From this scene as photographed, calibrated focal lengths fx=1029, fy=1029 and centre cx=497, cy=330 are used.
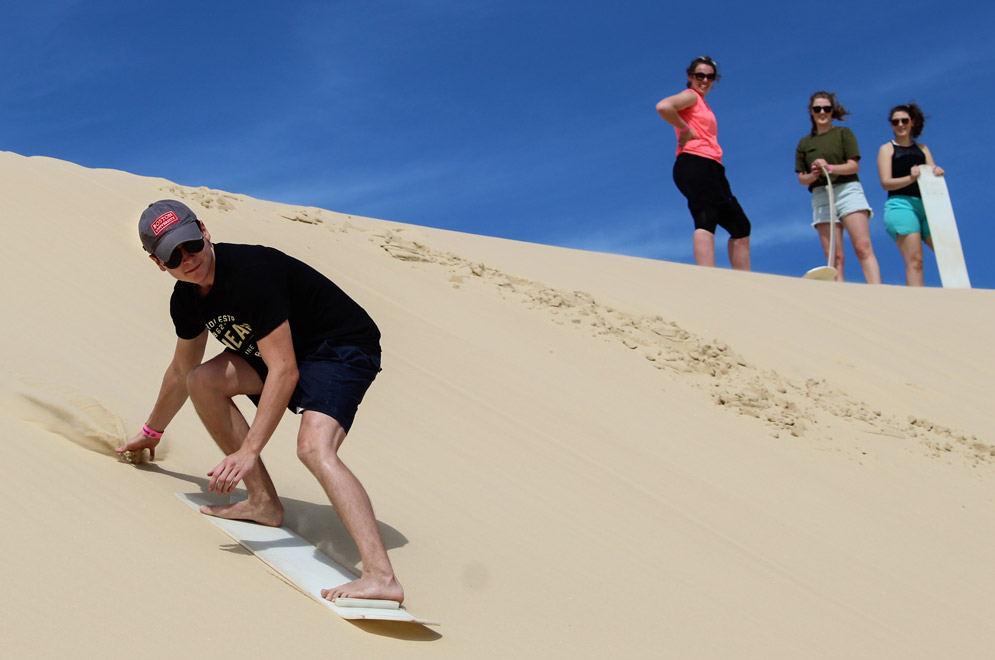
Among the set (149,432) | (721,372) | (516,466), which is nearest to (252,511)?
(149,432)

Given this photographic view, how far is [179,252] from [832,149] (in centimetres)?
693

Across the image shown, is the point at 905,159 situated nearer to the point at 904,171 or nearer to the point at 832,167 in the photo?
the point at 904,171

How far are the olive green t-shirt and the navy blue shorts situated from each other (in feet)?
21.2

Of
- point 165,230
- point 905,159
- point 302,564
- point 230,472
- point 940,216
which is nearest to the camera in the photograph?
point 230,472

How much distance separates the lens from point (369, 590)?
2.85 m

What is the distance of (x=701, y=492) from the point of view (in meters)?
4.82

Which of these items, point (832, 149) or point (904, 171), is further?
point (904, 171)

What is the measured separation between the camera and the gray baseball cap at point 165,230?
2967mm

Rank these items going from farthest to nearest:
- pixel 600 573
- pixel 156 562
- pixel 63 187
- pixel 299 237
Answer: pixel 299 237 < pixel 63 187 < pixel 600 573 < pixel 156 562

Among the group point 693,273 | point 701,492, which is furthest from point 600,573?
point 693,273

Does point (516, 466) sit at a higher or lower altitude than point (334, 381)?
lower

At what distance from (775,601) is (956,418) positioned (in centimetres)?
380

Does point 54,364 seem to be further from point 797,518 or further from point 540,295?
point 540,295

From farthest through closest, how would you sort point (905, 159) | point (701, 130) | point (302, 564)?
point (905, 159), point (701, 130), point (302, 564)
